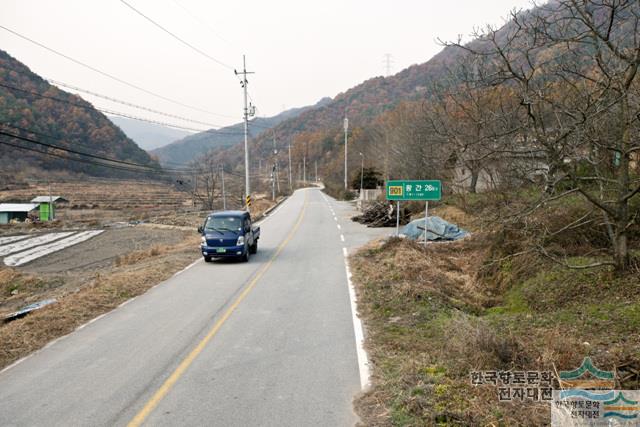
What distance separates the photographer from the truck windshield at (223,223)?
685 inches

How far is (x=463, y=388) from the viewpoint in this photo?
547 cm

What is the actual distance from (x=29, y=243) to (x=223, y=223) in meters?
25.5

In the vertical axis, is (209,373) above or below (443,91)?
below

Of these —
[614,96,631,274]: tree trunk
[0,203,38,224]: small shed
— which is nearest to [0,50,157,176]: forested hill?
[0,203,38,224]: small shed

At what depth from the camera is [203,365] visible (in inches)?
278

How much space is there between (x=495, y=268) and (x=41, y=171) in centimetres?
10200

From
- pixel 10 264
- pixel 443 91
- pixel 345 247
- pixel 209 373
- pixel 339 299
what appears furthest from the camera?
pixel 10 264

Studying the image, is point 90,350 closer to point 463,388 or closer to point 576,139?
point 463,388

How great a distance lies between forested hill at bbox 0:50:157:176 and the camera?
2827 inches

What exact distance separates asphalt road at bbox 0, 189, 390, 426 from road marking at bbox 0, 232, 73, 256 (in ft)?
83.2

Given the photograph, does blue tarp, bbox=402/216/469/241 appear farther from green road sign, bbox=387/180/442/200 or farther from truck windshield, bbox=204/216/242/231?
truck windshield, bbox=204/216/242/231

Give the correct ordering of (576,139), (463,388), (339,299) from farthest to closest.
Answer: (339,299) < (576,139) < (463,388)

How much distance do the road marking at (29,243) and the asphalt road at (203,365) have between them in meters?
25.4

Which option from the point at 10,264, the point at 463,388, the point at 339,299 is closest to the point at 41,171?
the point at 10,264
